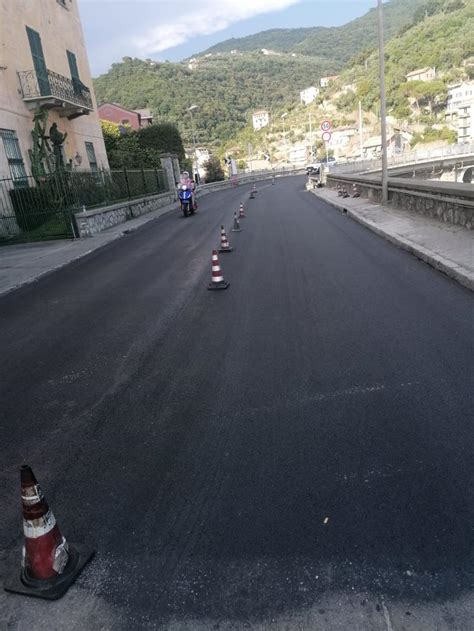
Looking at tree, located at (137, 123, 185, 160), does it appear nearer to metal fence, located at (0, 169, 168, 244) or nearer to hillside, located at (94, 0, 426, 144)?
metal fence, located at (0, 169, 168, 244)

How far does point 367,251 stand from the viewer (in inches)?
432

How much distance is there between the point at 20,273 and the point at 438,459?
1140 centimetres

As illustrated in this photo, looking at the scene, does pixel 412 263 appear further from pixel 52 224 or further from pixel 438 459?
pixel 52 224

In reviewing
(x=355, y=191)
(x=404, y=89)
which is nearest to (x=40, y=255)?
(x=355, y=191)

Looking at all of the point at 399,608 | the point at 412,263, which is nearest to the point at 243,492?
the point at 399,608

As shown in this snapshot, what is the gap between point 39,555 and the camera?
98.7 inches

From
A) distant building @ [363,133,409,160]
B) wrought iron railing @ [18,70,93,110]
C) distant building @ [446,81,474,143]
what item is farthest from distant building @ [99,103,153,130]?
distant building @ [446,81,474,143]

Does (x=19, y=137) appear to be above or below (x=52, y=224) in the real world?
above

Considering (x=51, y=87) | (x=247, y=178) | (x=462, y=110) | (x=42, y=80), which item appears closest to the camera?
(x=42, y=80)

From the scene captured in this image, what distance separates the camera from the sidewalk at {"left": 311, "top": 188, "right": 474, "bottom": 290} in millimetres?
7938

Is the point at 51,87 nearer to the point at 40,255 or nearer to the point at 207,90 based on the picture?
the point at 40,255

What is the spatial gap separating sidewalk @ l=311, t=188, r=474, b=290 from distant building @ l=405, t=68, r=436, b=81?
13775 centimetres

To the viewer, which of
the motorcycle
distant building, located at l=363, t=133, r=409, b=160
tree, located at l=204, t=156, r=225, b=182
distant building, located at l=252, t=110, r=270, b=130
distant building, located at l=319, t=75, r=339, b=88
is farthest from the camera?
distant building, located at l=319, t=75, r=339, b=88

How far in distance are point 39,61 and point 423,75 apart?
135373mm
